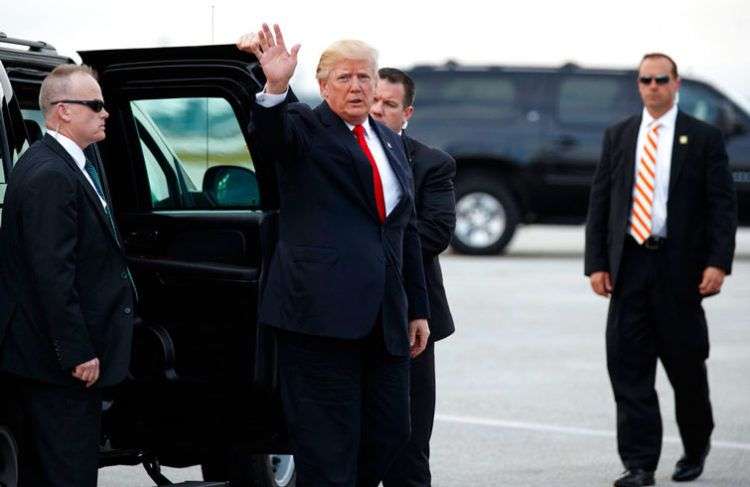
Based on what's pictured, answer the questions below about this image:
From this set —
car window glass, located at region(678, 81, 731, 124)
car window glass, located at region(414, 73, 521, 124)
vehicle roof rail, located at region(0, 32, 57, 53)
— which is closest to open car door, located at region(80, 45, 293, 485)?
vehicle roof rail, located at region(0, 32, 57, 53)

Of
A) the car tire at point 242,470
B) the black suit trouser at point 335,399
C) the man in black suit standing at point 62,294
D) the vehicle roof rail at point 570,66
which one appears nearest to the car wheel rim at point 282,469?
the car tire at point 242,470

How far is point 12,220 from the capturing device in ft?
16.9

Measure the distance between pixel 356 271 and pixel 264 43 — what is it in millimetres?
731

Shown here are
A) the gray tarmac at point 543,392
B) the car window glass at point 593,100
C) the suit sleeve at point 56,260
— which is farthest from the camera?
the car window glass at point 593,100

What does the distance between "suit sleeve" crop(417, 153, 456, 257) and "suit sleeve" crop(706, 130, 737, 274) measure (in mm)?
1616

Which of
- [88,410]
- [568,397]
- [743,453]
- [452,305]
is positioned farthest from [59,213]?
[452,305]

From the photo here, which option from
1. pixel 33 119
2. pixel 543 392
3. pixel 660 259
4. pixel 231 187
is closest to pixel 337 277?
pixel 231 187

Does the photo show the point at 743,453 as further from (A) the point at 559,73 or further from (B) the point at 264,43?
(A) the point at 559,73

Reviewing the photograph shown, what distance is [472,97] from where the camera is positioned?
20000mm

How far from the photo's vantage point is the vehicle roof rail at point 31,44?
227 inches

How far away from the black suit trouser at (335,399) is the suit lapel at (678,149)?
2543mm

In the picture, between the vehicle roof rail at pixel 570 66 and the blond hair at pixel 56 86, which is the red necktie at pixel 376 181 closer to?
the blond hair at pixel 56 86

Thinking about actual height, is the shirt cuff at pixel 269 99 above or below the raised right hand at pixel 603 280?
above

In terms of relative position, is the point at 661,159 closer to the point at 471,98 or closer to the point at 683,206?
the point at 683,206
